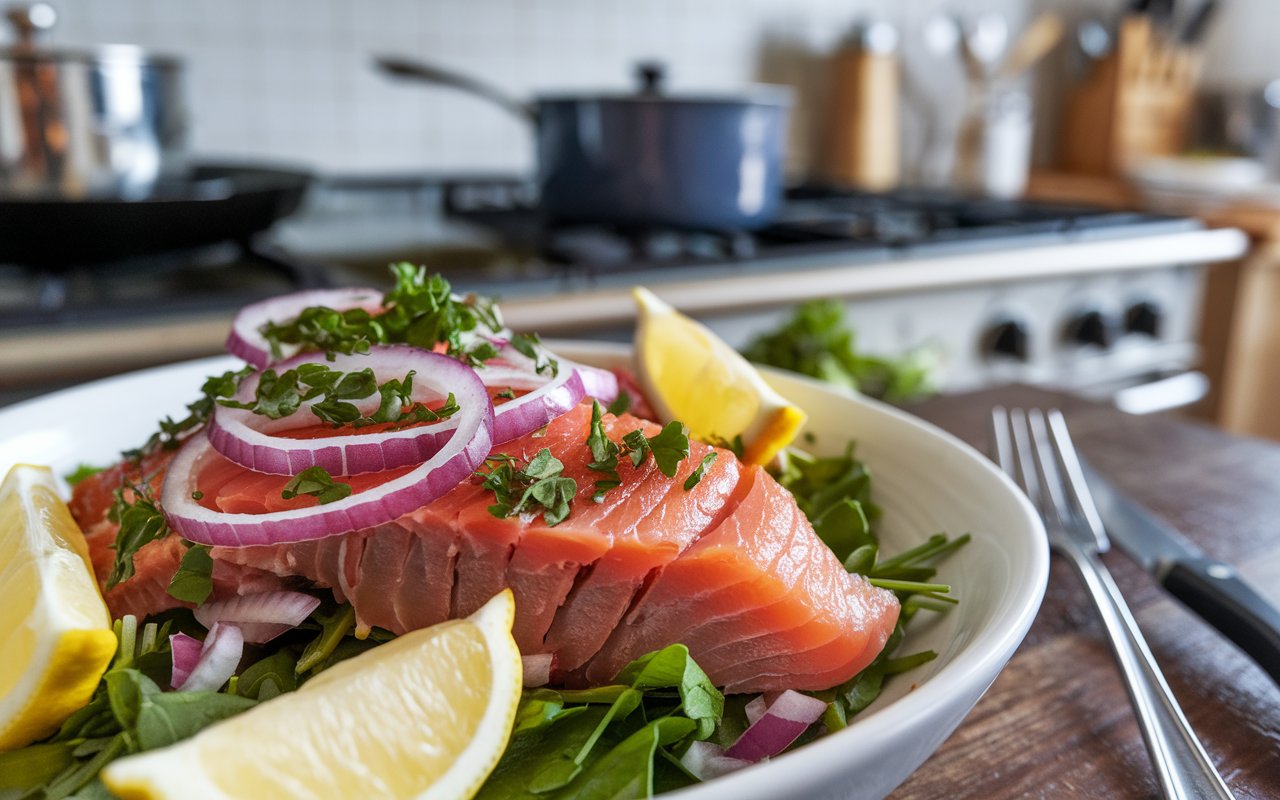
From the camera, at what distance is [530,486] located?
63 cm

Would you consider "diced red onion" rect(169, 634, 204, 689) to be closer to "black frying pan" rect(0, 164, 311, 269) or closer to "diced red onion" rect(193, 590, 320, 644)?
"diced red onion" rect(193, 590, 320, 644)

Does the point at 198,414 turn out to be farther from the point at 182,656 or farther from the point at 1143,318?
the point at 1143,318

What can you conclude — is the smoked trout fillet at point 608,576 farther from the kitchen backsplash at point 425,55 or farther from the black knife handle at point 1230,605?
the kitchen backsplash at point 425,55

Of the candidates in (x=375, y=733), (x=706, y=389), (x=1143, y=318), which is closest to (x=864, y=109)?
(x=1143, y=318)

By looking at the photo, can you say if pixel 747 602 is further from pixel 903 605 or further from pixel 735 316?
pixel 735 316

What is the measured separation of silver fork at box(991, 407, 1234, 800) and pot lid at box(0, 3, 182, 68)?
1.29 metres

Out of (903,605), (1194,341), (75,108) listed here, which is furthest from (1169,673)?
(1194,341)

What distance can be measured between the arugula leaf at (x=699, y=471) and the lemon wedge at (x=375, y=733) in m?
0.15

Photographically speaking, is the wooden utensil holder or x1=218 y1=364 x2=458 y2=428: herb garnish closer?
x1=218 y1=364 x2=458 y2=428: herb garnish

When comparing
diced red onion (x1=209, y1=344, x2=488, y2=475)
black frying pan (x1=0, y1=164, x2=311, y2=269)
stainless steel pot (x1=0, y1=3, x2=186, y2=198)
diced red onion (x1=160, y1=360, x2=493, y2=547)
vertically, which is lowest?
diced red onion (x1=160, y1=360, x2=493, y2=547)

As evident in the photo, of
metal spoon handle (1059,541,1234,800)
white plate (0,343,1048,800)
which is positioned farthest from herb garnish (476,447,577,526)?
metal spoon handle (1059,541,1234,800)

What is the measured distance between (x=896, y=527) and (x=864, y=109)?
7.61 ft

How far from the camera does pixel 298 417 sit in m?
0.69

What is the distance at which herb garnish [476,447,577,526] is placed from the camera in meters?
0.62
